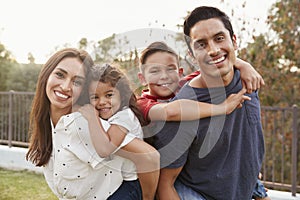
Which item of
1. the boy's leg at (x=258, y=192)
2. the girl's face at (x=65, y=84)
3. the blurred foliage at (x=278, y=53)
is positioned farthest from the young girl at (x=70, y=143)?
the blurred foliage at (x=278, y=53)

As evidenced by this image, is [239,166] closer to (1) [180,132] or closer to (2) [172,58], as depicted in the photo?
(1) [180,132]

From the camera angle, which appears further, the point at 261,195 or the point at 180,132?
the point at 261,195

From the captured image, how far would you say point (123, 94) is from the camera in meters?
2.48

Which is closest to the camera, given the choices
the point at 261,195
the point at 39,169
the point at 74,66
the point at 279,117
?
the point at 74,66

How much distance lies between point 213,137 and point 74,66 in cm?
88

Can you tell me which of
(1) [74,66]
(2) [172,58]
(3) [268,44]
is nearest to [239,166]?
(2) [172,58]

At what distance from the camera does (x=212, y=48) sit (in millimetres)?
2242

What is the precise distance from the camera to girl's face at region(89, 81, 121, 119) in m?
2.39

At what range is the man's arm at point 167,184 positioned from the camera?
229cm

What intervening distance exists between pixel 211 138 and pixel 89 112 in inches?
24.4

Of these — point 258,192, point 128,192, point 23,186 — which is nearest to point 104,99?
point 128,192

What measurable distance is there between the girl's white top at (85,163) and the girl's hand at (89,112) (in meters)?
0.03

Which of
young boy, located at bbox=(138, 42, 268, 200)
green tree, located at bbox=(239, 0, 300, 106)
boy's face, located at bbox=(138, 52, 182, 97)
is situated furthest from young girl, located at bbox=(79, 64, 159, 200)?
green tree, located at bbox=(239, 0, 300, 106)

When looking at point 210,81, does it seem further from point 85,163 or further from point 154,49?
point 85,163
